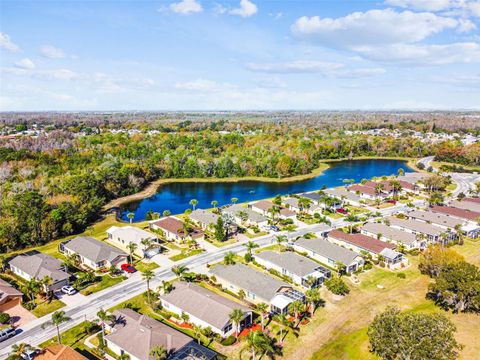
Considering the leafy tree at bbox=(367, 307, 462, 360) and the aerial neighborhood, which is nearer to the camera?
the leafy tree at bbox=(367, 307, 462, 360)

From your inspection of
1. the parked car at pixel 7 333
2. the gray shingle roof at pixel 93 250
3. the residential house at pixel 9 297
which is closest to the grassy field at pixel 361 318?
the parked car at pixel 7 333

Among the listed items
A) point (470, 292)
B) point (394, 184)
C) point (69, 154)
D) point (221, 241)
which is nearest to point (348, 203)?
point (394, 184)

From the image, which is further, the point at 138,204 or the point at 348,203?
the point at 138,204

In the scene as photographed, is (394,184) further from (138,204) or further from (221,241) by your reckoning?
(138,204)

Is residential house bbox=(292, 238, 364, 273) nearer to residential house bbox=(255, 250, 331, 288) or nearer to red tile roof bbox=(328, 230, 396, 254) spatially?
residential house bbox=(255, 250, 331, 288)

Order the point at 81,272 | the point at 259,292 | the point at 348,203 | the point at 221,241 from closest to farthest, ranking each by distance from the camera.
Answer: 1. the point at 259,292
2. the point at 81,272
3. the point at 221,241
4. the point at 348,203

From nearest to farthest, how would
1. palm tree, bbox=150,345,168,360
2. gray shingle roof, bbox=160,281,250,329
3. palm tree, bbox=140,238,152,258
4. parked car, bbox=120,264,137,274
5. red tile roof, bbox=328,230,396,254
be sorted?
palm tree, bbox=150,345,168,360, gray shingle roof, bbox=160,281,250,329, parked car, bbox=120,264,137,274, red tile roof, bbox=328,230,396,254, palm tree, bbox=140,238,152,258

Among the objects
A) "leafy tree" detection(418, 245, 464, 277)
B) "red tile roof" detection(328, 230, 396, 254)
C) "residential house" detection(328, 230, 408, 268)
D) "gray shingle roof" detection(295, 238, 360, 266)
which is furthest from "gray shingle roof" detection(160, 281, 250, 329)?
"leafy tree" detection(418, 245, 464, 277)
